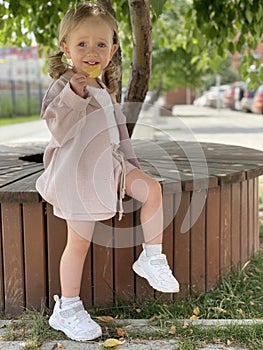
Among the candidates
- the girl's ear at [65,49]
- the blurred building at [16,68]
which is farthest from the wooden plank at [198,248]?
the blurred building at [16,68]

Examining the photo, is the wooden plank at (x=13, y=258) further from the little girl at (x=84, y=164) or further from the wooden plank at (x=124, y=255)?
the wooden plank at (x=124, y=255)

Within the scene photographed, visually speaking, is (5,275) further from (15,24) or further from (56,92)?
(15,24)

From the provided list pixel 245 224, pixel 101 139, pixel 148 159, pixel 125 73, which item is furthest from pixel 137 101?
pixel 125 73

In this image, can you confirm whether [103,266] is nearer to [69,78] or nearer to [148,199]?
[148,199]

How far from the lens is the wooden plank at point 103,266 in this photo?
2.85 metres

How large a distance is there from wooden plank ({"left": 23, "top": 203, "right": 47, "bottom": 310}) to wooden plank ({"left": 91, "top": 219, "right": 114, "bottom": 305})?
0.82ft

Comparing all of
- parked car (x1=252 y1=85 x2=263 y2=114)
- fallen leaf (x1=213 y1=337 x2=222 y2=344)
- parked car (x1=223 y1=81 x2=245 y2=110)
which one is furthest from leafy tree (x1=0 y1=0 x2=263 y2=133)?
parked car (x1=223 y1=81 x2=245 y2=110)

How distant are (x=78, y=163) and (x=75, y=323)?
696 mm

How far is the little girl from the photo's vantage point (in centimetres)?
243

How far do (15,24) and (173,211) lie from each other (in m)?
3.32

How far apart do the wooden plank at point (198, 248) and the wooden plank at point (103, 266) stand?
474 millimetres

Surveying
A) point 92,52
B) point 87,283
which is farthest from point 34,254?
point 92,52

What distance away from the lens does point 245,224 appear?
11.7ft

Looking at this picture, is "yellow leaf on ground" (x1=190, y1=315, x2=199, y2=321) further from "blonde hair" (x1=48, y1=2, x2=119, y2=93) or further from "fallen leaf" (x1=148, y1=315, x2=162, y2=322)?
"blonde hair" (x1=48, y1=2, x2=119, y2=93)
